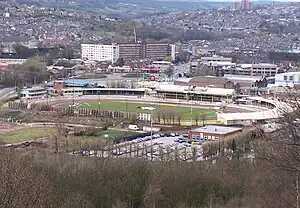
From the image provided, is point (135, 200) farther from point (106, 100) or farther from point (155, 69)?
point (155, 69)

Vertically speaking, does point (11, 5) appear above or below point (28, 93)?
above

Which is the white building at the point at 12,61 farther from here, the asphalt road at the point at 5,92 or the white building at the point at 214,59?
the white building at the point at 214,59

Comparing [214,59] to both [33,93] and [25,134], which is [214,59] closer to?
[33,93]

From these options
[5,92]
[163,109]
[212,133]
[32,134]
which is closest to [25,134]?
[32,134]

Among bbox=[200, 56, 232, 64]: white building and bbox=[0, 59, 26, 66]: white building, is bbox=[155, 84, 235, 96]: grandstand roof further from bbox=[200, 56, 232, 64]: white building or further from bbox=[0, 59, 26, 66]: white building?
bbox=[0, 59, 26, 66]: white building

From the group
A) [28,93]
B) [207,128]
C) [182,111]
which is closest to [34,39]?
[28,93]

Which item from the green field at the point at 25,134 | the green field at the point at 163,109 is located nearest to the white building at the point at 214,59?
the green field at the point at 163,109

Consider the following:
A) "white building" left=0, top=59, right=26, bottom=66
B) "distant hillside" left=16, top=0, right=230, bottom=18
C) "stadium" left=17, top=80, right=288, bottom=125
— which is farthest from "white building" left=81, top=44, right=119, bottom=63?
"distant hillside" left=16, top=0, right=230, bottom=18
